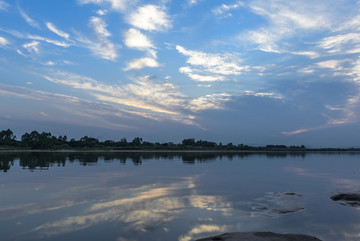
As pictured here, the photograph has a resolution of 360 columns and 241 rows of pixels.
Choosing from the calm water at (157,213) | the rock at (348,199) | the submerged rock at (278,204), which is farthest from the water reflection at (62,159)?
the rock at (348,199)

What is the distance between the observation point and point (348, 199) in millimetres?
22547

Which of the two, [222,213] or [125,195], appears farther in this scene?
[125,195]

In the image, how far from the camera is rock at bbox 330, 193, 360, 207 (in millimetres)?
21141

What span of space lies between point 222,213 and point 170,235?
216 inches

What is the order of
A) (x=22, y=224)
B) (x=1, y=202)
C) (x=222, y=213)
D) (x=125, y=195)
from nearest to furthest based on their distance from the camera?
(x=22, y=224) → (x=222, y=213) → (x=1, y=202) → (x=125, y=195)

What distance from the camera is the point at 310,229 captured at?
1420 cm

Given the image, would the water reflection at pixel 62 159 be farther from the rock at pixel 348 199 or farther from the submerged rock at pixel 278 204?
the rock at pixel 348 199

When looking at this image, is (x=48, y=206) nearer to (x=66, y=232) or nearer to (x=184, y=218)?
(x=66, y=232)

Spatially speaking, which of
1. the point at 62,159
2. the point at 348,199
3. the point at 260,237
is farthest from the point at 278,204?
the point at 62,159

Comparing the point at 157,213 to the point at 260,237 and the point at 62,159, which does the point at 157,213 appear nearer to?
the point at 260,237

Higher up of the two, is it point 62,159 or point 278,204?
point 62,159

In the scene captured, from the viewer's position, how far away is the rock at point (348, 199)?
21.1m

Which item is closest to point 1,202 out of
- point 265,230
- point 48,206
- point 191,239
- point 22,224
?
point 48,206

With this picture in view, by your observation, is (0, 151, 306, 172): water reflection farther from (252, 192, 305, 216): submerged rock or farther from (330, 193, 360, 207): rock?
(330, 193, 360, 207): rock
